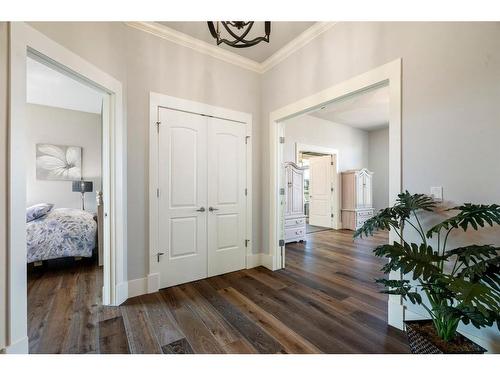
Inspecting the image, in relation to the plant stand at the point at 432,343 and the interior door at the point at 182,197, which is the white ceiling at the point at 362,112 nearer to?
the interior door at the point at 182,197

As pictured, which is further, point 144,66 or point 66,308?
point 144,66

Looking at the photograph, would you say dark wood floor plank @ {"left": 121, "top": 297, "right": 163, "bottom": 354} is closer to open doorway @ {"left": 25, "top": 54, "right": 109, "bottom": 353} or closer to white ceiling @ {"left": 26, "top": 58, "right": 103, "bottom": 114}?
open doorway @ {"left": 25, "top": 54, "right": 109, "bottom": 353}

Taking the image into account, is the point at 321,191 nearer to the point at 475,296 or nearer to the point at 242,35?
the point at 242,35

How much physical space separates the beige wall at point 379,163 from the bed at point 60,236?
678cm

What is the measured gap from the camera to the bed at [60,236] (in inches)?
108

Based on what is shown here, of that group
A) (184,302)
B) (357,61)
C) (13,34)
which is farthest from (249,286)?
(13,34)

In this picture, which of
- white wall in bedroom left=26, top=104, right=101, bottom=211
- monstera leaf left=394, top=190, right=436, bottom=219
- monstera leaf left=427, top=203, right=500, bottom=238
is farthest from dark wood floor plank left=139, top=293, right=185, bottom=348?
white wall in bedroom left=26, top=104, right=101, bottom=211

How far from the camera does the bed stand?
2.75 meters

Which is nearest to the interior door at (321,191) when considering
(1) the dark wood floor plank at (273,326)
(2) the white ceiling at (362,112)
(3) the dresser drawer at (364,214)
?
(3) the dresser drawer at (364,214)

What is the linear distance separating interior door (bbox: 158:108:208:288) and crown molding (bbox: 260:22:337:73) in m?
1.20

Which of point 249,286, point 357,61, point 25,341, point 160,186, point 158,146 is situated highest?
point 357,61
